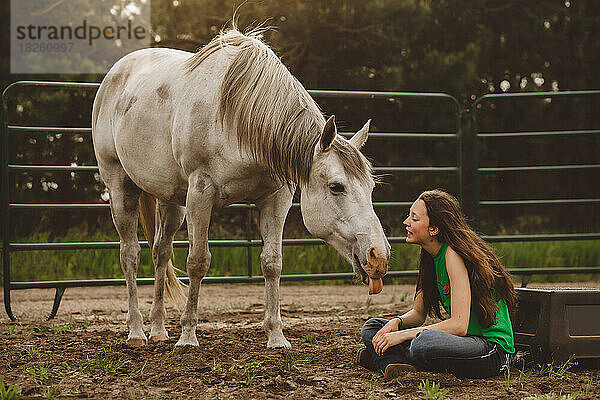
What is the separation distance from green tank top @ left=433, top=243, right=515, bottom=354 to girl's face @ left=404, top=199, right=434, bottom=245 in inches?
3.6

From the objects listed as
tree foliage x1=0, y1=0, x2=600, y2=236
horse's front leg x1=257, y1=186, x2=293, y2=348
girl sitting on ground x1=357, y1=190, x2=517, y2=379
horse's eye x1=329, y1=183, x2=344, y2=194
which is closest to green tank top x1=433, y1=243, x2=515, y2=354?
girl sitting on ground x1=357, y1=190, x2=517, y2=379

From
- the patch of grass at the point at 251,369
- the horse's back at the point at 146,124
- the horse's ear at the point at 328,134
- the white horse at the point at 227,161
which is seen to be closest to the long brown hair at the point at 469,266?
the white horse at the point at 227,161

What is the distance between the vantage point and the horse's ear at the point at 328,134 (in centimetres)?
304

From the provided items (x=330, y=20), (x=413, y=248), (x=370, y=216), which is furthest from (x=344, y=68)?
(x=370, y=216)

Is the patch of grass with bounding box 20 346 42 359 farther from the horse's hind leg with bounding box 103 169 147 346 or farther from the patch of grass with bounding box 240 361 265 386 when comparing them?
the patch of grass with bounding box 240 361 265 386

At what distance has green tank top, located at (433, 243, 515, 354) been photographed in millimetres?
2854

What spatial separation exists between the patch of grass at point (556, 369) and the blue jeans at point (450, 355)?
0.55ft

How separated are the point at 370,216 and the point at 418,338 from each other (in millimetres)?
566

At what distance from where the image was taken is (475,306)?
286cm

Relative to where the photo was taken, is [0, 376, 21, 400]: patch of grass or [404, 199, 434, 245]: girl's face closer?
[0, 376, 21, 400]: patch of grass

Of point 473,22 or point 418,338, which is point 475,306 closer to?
point 418,338

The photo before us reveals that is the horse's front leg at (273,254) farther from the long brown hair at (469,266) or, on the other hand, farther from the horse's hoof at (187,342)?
the long brown hair at (469,266)

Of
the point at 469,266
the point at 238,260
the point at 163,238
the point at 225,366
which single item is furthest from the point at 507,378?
the point at 238,260

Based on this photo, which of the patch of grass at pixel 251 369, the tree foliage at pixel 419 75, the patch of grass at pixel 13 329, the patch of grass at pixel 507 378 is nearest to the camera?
the patch of grass at pixel 507 378
